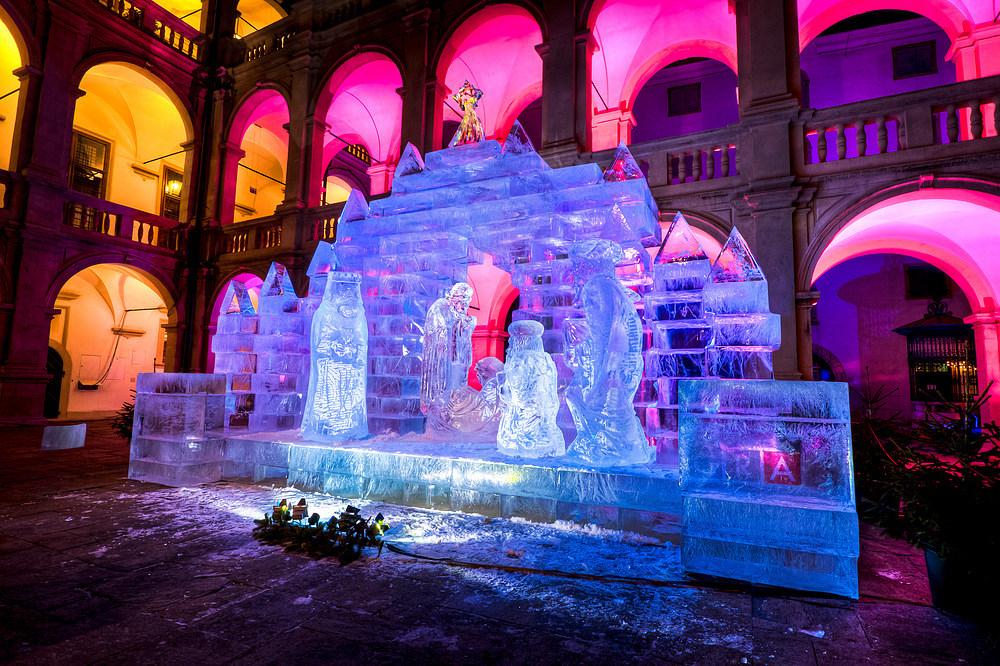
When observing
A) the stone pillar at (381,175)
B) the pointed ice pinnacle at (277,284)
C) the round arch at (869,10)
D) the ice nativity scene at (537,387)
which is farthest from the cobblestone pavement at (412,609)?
the stone pillar at (381,175)

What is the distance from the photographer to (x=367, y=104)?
49.4 ft

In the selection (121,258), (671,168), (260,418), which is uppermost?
(671,168)

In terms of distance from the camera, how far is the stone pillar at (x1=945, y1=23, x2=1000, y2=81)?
8523 mm

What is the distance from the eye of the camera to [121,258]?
521 inches

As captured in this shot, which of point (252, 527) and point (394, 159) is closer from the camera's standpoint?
point (252, 527)

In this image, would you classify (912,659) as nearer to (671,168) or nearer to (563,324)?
(563,324)

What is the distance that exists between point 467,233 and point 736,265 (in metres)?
2.87

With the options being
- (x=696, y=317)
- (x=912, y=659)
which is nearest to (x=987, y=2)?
(x=696, y=317)

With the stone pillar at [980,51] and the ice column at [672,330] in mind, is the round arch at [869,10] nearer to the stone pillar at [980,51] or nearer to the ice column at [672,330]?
the stone pillar at [980,51]

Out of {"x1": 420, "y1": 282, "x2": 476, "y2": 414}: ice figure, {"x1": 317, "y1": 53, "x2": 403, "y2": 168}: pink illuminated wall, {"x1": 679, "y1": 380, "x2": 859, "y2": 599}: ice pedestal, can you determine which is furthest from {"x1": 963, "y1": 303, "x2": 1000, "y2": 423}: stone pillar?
{"x1": 317, "y1": 53, "x2": 403, "y2": 168}: pink illuminated wall

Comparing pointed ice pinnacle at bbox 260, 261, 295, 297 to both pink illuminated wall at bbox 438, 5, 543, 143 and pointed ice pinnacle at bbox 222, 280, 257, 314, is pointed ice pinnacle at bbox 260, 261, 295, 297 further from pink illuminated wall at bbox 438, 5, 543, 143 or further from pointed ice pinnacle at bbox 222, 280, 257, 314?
pink illuminated wall at bbox 438, 5, 543, 143

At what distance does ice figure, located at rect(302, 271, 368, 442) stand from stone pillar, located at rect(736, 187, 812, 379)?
6113 mm

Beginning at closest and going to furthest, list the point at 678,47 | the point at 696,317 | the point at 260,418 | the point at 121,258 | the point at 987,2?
the point at 696,317, the point at 260,418, the point at 987,2, the point at 678,47, the point at 121,258

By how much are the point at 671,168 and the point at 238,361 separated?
770 cm
